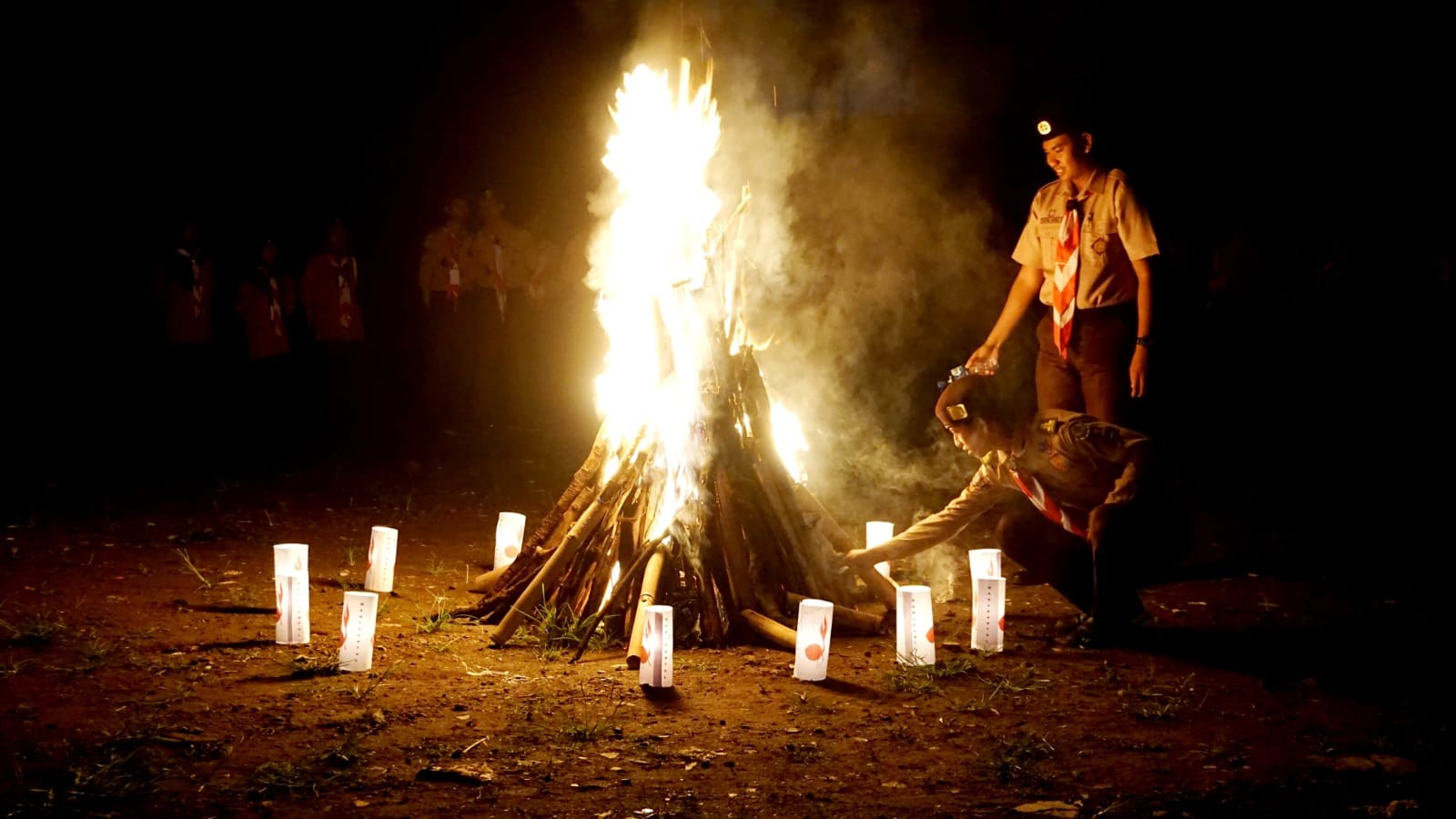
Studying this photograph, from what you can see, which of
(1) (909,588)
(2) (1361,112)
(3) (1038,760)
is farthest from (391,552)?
(2) (1361,112)

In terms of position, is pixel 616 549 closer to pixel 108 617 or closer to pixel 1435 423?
pixel 108 617

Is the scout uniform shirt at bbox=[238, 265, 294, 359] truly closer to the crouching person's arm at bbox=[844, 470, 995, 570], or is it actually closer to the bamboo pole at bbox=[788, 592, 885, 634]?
the bamboo pole at bbox=[788, 592, 885, 634]

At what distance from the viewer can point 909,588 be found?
5.51 meters

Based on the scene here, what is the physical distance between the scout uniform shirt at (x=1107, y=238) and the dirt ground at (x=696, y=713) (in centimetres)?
173

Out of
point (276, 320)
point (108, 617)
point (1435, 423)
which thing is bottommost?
point (108, 617)

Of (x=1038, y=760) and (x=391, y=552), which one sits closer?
(x=1038, y=760)

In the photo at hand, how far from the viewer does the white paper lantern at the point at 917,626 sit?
5520 mm

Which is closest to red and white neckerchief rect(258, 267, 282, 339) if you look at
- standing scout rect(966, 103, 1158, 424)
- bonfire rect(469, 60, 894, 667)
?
bonfire rect(469, 60, 894, 667)

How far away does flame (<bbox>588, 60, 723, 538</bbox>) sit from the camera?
20.7 feet

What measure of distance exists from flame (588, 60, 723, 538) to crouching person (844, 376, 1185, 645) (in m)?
1.10

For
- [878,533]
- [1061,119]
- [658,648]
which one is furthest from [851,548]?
[1061,119]

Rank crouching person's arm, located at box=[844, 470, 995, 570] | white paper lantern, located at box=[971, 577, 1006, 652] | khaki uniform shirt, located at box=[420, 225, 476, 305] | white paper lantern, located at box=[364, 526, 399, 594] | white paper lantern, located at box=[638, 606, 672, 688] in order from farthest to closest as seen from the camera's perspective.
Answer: khaki uniform shirt, located at box=[420, 225, 476, 305]
white paper lantern, located at box=[364, 526, 399, 594]
crouching person's arm, located at box=[844, 470, 995, 570]
white paper lantern, located at box=[971, 577, 1006, 652]
white paper lantern, located at box=[638, 606, 672, 688]

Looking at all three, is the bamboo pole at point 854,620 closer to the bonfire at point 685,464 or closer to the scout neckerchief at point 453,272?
the bonfire at point 685,464

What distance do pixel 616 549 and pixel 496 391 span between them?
30.5ft
